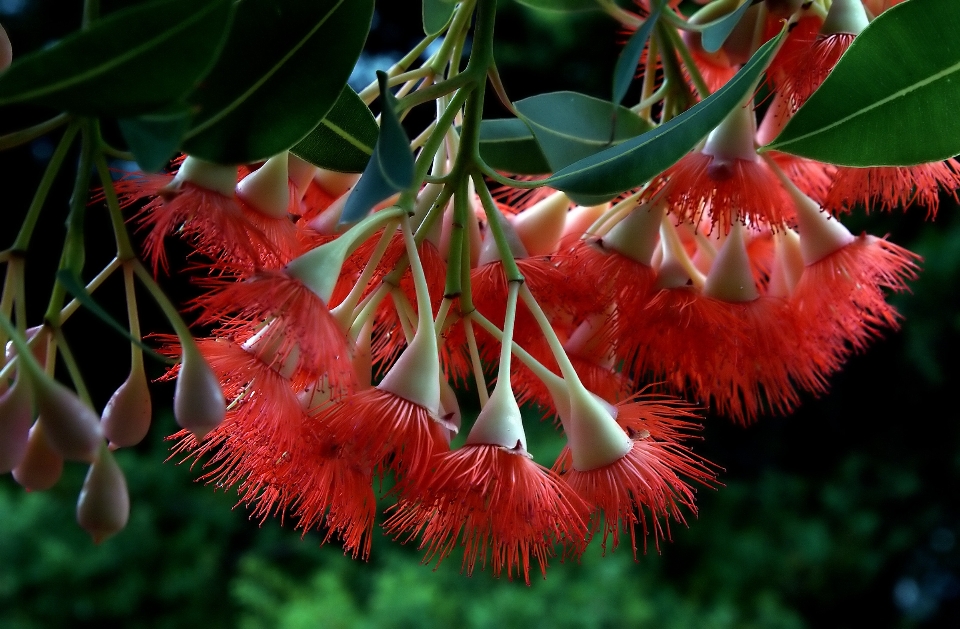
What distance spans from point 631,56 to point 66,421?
18.2 inches

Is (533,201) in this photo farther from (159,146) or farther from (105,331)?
(105,331)

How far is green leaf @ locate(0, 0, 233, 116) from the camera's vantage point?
35cm

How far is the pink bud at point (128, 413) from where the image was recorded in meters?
0.46

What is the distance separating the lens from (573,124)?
0.69m

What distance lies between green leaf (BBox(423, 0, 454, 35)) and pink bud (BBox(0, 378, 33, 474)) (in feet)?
1.31

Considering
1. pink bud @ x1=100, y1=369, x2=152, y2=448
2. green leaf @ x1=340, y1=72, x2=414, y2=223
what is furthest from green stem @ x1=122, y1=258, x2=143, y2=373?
green leaf @ x1=340, y1=72, x2=414, y2=223

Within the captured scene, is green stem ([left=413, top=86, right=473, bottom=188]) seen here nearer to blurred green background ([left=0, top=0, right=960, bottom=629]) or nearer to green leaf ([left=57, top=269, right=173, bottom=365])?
green leaf ([left=57, top=269, right=173, bottom=365])

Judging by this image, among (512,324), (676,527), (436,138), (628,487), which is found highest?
(436,138)

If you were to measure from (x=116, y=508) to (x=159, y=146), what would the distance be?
17 cm

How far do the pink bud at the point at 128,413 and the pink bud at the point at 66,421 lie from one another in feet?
0.32

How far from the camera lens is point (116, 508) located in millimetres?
413

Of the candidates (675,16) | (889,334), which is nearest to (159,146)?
(675,16)

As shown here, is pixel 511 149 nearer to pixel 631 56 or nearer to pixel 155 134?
pixel 631 56

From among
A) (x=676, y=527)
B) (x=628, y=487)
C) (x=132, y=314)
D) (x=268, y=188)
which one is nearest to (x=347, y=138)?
(x=268, y=188)
